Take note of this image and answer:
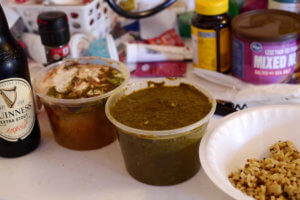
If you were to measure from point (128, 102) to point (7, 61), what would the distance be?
0.21 m

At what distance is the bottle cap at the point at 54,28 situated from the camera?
77 cm

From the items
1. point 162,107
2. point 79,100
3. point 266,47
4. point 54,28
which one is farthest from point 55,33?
point 266,47

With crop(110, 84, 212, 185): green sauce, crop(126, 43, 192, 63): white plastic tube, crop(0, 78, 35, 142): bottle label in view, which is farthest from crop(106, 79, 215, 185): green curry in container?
crop(126, 43, 192, 63): white plastic tube

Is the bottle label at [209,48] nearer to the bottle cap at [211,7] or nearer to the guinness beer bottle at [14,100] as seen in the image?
the bottle cap at [211,7]

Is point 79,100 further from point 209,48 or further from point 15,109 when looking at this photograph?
point 209,48

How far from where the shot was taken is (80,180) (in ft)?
2.24

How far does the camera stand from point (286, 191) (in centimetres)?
57

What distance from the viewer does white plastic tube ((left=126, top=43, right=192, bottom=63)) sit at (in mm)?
990

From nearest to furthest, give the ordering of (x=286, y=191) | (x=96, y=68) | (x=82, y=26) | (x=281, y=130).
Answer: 1. (x=286, y=191)
2. (x=281, y=130)
3. (x=96, y=68)
4. (x=82, y=26)

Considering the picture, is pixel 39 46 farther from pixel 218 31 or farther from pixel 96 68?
pixel 218 31

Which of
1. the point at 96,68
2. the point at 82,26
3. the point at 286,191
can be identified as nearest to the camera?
the point at 286,191

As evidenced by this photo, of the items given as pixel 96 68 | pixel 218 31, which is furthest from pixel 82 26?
pixel 218 31

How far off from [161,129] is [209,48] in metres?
0.34

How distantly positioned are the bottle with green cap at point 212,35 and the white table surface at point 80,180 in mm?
293
